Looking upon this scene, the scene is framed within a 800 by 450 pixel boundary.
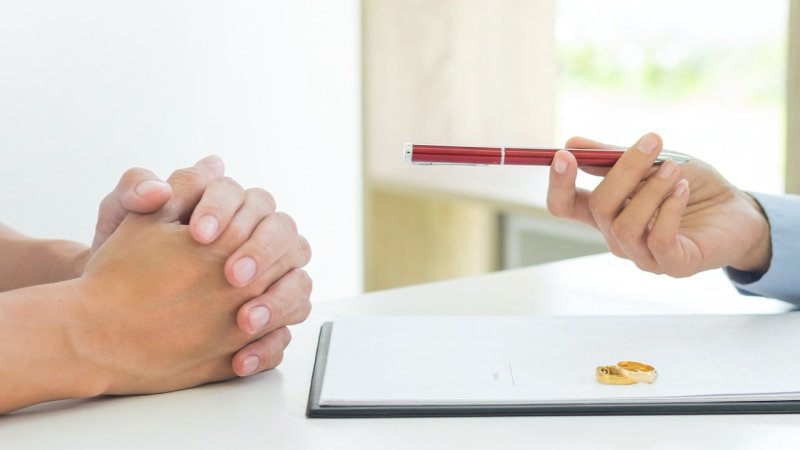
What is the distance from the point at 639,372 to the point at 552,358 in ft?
0.24

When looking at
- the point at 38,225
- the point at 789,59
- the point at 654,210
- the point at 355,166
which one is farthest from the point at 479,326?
the point at 355,166

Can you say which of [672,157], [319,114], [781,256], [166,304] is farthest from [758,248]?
[319,114]

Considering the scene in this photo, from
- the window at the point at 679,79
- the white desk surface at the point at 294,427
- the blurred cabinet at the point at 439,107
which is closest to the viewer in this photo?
the white desk surface at the point at 294,427

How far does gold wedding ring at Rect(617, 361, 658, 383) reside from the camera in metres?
0.67

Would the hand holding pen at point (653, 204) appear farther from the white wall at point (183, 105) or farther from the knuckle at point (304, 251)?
the white wall at point (183, 105)

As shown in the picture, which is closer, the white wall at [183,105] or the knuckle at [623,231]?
the knuckle at [623,231]

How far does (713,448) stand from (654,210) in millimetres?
300

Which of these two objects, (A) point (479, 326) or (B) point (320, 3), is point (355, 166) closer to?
(B) point (320, 3)

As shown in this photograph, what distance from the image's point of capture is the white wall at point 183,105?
6.31 ft

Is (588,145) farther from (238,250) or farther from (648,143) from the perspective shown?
(238,250)

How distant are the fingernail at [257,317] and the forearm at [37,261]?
24cm

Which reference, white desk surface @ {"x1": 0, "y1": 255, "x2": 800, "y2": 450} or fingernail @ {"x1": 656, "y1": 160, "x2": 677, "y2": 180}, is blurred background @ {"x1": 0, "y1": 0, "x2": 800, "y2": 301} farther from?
white desk surface @ {"x1": 0, "y1": 255, "x2": 800, "y2": 450}

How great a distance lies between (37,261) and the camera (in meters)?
0.91

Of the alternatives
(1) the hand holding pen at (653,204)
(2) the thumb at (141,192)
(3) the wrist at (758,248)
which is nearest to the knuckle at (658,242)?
(1) the hand holding pen at (653,204)
